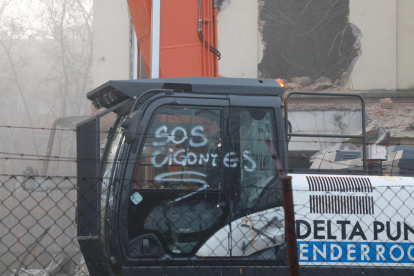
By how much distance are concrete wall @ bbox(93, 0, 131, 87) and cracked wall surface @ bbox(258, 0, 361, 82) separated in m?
3.87

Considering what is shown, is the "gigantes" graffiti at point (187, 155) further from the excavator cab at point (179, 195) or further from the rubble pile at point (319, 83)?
the rubble pile at point (319, 83)

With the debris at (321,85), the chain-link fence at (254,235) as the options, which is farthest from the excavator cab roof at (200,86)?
the debris at (321,85)

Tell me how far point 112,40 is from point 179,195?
996 centimetres

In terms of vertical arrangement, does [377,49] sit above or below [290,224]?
above

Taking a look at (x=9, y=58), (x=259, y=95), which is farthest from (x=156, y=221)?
(x=9, y=58)

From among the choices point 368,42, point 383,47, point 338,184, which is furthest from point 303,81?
point 338,184

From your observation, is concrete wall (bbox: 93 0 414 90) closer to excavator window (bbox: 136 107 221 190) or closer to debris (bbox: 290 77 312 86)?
debris (bbox: 290 77 312 86)

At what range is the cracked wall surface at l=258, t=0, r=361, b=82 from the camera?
1238cm

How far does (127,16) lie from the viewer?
A: 12617 millimetres

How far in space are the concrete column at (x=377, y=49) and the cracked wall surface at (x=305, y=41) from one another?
31 cm

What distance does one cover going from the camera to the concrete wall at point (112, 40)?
1261 centimetres

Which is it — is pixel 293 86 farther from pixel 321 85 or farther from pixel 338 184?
pixel 338 184

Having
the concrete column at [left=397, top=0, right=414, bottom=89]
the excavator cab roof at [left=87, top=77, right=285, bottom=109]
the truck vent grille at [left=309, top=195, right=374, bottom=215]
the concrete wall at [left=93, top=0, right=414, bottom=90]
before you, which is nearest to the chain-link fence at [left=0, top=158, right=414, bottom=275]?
the truck vent grille at [left=309, top=195, right=374, bottom=215]

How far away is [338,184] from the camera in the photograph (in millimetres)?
3670
